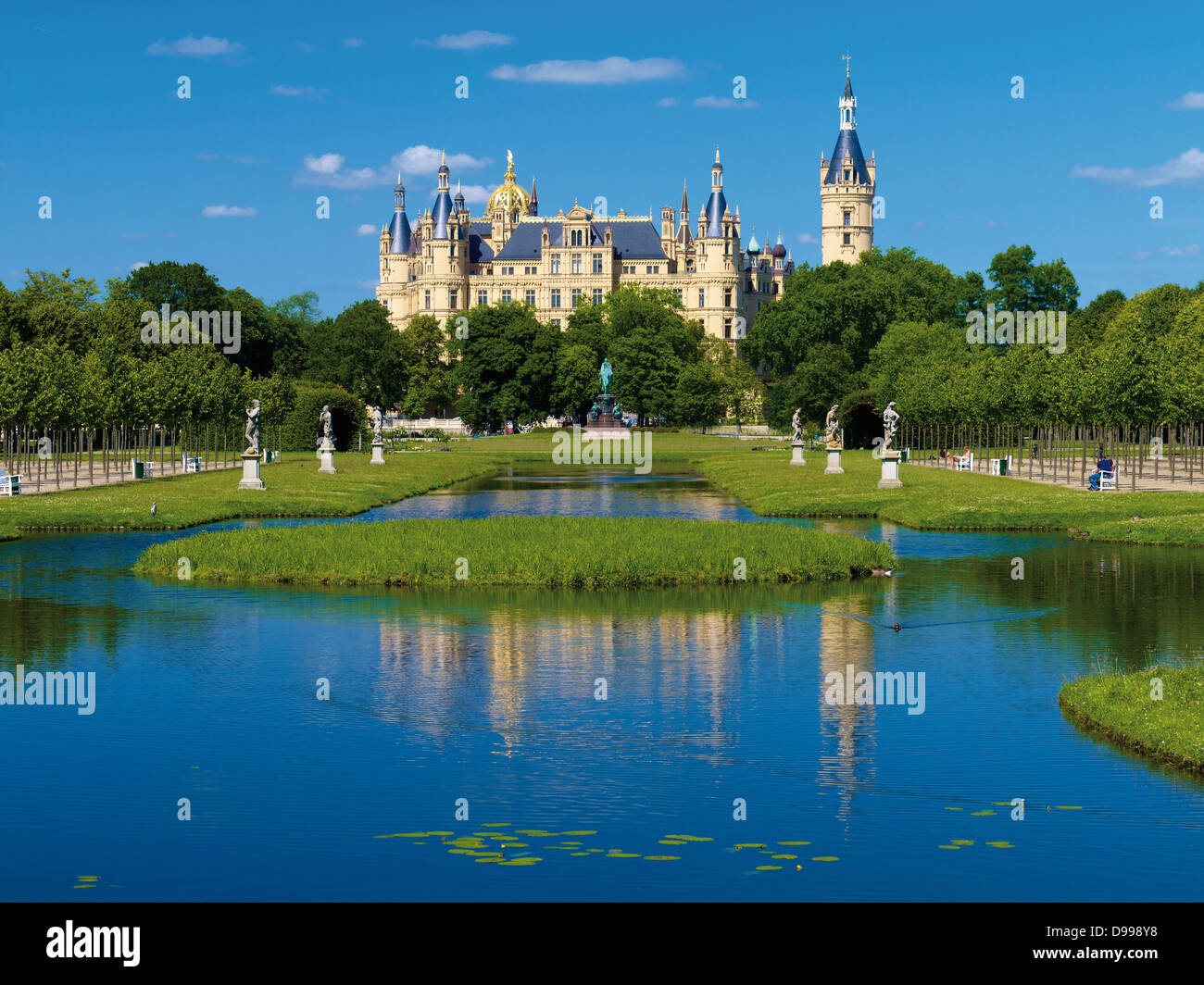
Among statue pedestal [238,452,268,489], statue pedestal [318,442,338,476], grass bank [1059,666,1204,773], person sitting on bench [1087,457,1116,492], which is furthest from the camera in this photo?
statue pedestal [318,442,338,476]

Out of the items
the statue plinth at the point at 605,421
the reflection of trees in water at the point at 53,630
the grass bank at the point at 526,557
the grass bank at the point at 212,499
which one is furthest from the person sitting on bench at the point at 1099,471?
the statue plinth at the point at 605,421

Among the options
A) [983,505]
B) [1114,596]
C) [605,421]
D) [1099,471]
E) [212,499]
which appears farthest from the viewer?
[605,421]

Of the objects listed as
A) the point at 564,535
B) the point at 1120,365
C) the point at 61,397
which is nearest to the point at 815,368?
the point at 1120,365

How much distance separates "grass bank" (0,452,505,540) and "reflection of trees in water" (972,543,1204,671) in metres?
25.5

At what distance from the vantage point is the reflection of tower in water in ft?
55.6

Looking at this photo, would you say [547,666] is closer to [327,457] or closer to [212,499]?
[212,499]

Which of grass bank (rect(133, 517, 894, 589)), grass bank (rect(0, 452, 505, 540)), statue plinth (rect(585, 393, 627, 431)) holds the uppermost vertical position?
statue plinth (rect(585, 393, 627, 431))

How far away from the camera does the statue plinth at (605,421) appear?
5369 inches

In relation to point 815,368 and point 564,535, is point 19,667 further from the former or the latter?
point 815,368

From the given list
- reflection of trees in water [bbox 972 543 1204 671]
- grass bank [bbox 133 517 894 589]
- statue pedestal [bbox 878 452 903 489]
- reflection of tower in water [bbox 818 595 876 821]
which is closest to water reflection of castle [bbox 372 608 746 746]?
reflection of tower in water [bbox 818 595 876 821]

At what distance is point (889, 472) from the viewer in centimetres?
6112

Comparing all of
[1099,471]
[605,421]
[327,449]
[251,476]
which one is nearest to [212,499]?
[251,476]

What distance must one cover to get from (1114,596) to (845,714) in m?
13.5

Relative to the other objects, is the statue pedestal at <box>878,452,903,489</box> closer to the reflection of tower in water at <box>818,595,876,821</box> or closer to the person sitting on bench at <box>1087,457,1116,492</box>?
the person sitting on bench at <box>1087,457,1116,492</box>
